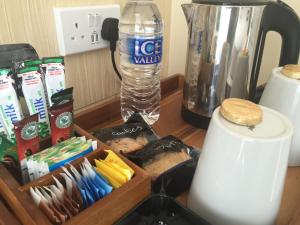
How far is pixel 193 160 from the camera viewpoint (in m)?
0.44

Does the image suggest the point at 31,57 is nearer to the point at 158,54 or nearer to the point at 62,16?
the point at 62,16

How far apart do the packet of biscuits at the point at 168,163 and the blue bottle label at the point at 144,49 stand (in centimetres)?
19

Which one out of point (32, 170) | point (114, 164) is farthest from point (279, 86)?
point (32, 170)

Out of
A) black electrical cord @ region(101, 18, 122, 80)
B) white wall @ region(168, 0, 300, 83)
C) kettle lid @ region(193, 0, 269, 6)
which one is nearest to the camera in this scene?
kettle lid @ region(193, 0, 269, 6)

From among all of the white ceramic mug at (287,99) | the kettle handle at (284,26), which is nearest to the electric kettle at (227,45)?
the kettle handle at (284,26)

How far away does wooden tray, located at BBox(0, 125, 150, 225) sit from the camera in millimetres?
298

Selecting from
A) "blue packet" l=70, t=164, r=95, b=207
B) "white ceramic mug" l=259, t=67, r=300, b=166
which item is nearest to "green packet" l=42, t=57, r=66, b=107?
"blue packet" l=70, t=164, r=95, b=207

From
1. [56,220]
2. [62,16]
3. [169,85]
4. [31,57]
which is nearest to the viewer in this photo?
[56,220]

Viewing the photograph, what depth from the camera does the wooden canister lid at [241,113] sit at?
1.05ft

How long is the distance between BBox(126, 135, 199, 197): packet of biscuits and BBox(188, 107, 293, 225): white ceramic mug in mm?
59

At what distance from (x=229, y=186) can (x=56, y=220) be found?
0.21 m

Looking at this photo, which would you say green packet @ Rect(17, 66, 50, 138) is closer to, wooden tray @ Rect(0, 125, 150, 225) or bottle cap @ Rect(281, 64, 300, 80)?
wooden tray @ Rect(0, 125, 150, 225)

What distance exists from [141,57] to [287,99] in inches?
11.7

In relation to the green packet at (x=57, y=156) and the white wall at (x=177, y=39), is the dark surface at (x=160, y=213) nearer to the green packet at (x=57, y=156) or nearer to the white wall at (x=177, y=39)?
the green packet at (x=57, y=156)
